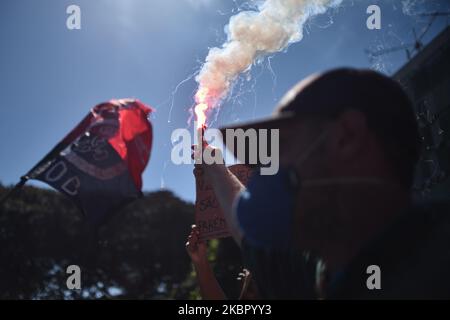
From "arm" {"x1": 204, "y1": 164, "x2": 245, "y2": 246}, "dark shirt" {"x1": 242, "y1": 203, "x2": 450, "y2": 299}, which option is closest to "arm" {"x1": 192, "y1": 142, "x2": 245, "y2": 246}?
"arm" {"x1": 204, "y1": 164, "x2": 245, "y2": 246}

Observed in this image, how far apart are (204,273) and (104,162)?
1.59m

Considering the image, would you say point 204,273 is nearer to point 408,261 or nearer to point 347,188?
point 347,188

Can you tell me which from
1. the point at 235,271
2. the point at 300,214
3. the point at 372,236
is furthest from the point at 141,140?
the point at 235,271

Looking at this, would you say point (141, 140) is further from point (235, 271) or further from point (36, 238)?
point (36, 238)

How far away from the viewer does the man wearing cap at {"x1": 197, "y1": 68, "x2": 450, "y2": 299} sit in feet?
4.61

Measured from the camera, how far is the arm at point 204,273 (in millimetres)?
2450

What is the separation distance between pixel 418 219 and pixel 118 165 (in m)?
2.69

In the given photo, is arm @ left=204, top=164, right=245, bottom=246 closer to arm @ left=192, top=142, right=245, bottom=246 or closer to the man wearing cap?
arm @ left=192, top=142, right=245, bottom=246

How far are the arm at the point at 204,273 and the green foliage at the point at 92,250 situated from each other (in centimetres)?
2184

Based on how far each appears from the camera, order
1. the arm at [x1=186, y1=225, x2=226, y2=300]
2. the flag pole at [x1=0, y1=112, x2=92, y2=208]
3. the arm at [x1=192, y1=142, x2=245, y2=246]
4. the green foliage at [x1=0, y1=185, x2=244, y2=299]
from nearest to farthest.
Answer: the arm at [x1=192, y1=142, x2=245, y2=246] → the arm at [x1=186, y1=225, x2=226, y2=300] → the flag pole at [x1=0, y1=112, x2=92, y2=208] → the green foliage at [x1=0, y1=185, x2=244, y2=299]

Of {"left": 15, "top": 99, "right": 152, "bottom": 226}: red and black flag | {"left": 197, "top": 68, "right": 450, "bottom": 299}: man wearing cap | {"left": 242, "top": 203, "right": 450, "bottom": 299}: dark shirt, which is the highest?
{"left": 15, "top": 99, "right": 152, "bottom": 226}: red and black flag

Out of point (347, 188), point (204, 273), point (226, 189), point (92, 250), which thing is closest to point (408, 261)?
point (347, 188)

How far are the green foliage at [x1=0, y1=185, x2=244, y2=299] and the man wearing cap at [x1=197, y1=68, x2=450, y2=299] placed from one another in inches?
917

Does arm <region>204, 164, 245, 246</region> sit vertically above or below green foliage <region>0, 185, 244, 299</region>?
→ below
